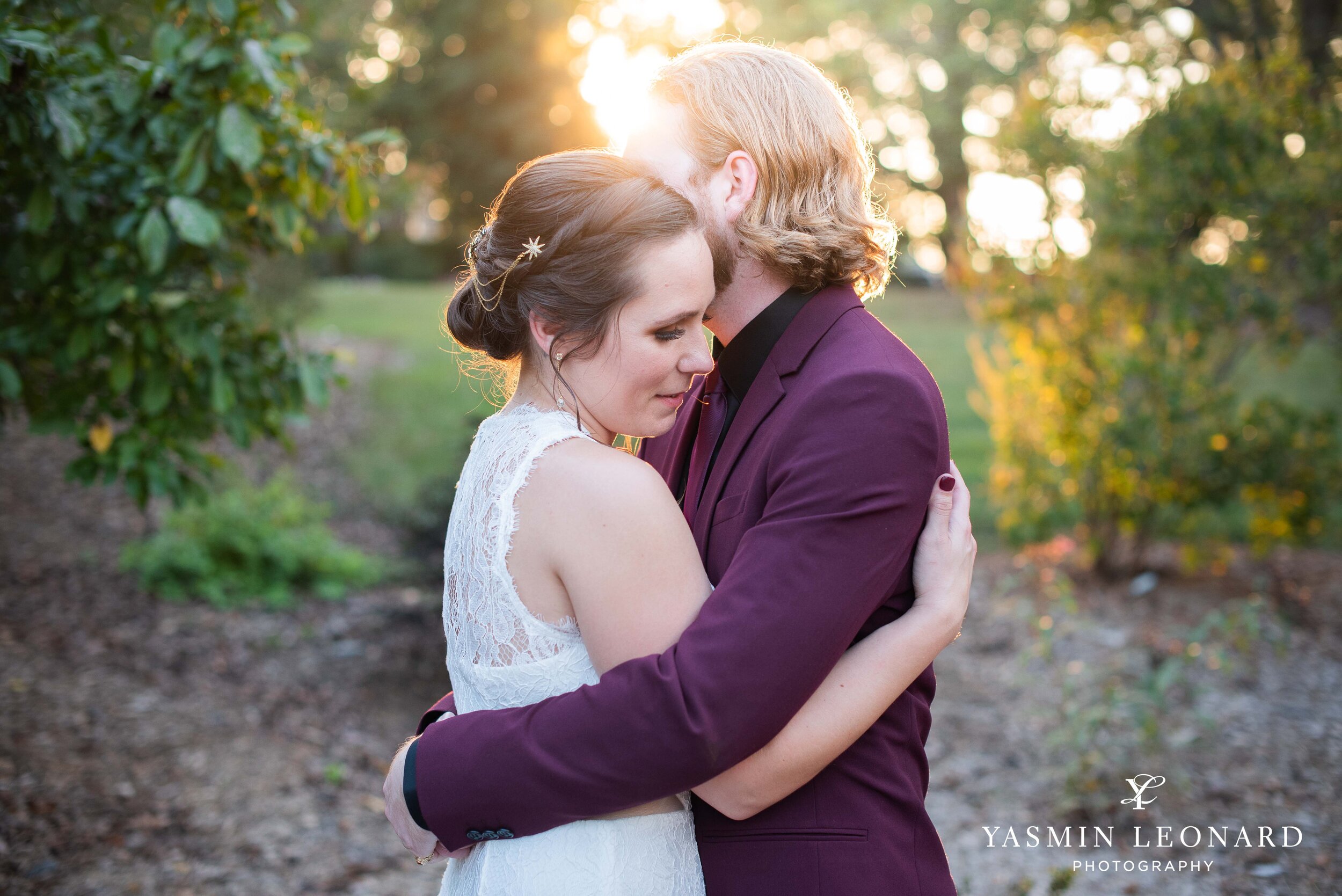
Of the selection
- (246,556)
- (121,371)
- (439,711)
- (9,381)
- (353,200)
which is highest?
(353,200)

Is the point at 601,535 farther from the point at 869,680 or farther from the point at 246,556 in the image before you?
the point at 246,556

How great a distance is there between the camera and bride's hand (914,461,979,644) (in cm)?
160

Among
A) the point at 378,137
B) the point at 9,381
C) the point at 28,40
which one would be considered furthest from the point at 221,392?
the point at 28,40

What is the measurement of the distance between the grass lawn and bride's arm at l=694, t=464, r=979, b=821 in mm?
1138

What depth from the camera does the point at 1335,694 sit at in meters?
5.20

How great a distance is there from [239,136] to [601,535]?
6.52 feet

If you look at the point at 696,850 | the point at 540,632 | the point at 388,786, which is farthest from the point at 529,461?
the point at 696,850

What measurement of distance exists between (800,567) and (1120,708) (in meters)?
4.15

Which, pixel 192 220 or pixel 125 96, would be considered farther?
pixel 125 96

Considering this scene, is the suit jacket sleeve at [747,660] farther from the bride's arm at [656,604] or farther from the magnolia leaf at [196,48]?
the magnolia leaf at [196,48]

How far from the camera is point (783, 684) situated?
1.40 meters

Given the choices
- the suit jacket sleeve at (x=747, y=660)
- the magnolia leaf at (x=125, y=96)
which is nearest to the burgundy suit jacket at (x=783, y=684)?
the suit jacket sleeve at (x=747, y=660)

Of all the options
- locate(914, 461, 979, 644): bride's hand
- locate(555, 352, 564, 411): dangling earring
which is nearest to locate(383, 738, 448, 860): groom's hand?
locate(555, 352, 564, 411): dangling earring

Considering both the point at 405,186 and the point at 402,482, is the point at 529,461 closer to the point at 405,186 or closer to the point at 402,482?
the point at 405,186
